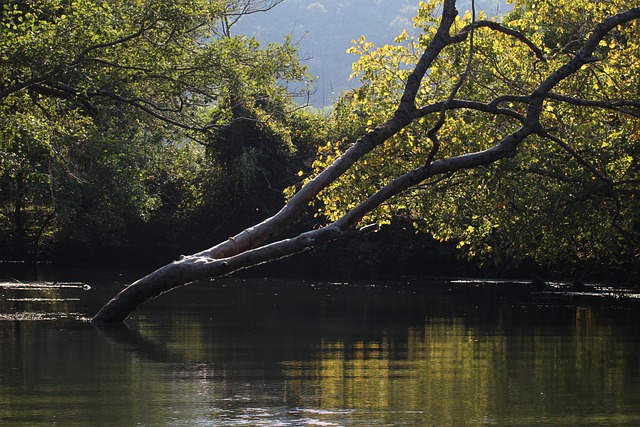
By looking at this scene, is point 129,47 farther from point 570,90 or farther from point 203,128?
point 570,90

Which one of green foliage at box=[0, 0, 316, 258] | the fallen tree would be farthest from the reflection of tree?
green foliage at box=[0, 0, 316, 258]

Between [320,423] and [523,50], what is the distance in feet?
57.1

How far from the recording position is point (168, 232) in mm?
53938

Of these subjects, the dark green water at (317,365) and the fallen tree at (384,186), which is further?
the fallen tree at (384,186)

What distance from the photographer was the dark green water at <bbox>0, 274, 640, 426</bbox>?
11.1 meters

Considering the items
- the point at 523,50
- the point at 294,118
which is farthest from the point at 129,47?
the point at 294,118

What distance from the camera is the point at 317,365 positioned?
15203 millimetres

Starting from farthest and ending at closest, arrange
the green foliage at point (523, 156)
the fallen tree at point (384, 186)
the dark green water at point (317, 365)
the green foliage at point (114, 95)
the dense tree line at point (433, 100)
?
the green foliage at point (114, 95) < the green foliage at point (523, 156) < the dense tree line at point (433, 100) < the fallen tree at point (384, 186) < the dark green water at point (317, 365)

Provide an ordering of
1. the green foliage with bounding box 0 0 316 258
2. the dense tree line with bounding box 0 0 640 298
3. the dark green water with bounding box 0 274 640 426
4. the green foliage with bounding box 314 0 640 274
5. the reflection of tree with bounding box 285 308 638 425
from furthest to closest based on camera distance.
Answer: the green foliage with bounding box 0 0 316 258 → the green foliage with bounding box 314 0 640 274 → the dense tree line with bounding box 0 0 640 298 → the reflection of tree with bounding box 285 308 638 425 → the dark green water with bounding box 0 274 640 426

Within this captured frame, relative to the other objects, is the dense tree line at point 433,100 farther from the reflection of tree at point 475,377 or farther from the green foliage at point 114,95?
the reflection of tree at point 475,377

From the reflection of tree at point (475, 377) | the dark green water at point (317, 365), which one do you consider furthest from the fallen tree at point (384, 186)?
the reflection of tree at point (475, 377)

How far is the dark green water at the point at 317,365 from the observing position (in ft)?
36.4

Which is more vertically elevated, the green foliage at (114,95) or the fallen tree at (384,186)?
the green foliage at (114,95)

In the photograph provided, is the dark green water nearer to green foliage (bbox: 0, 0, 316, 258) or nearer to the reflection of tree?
the reflection of tree
